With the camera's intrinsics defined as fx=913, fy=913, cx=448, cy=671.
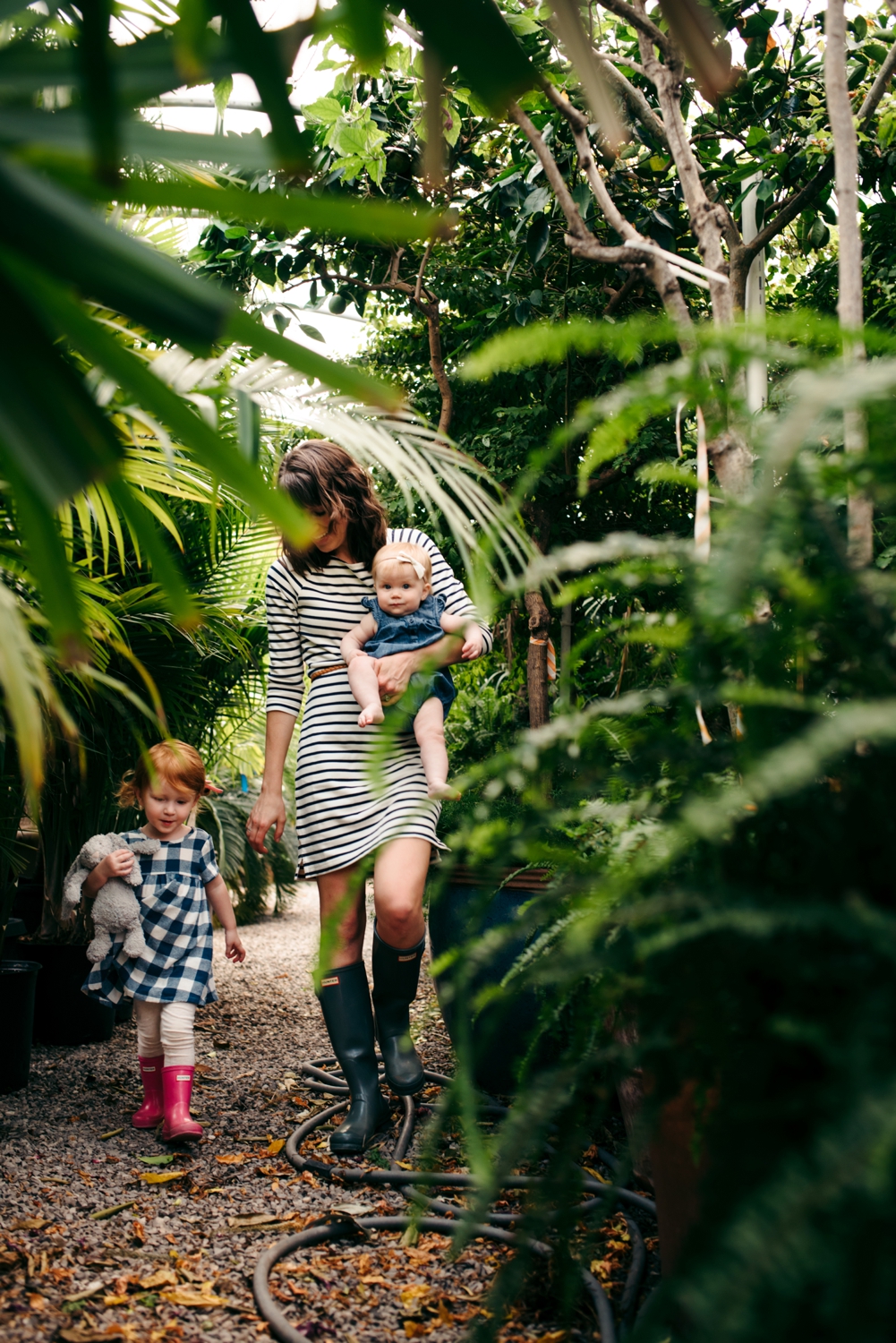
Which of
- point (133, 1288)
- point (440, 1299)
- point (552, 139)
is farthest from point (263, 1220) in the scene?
point (552, 139)

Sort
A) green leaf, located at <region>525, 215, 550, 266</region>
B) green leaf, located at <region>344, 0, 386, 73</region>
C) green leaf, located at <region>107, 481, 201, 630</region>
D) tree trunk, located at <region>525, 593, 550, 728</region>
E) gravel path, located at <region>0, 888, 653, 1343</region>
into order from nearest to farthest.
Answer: green leaf, located at <region>344, 0, 386, 73</region>
green leaf, located at <region>107, 481, 201, 630</region>
gravel path, located at <region>0, 888, 653, 1343</region>
green leaf, located at <region>525, 215, 550, 266</region>
tree trunk, located at <region>525, 593, 550, 728</region>

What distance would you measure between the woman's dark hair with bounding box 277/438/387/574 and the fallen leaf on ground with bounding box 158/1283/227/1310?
1336 mm

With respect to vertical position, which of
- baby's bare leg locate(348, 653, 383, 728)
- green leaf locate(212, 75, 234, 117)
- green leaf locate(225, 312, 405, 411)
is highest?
green leaf locate(212, 75, 234, 117)

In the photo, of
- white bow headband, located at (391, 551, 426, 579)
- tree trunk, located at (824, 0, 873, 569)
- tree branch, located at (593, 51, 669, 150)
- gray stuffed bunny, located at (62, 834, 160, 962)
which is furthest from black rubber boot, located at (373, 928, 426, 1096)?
tree branch, located at (593, 51, 669, 150)

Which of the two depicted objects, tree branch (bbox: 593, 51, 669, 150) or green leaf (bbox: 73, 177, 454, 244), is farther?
tree branch (bbox: 593, 51, 669, 150)

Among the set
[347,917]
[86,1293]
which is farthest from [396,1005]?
[86,1293]

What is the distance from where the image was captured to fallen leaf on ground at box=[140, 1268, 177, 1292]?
51.0 inches

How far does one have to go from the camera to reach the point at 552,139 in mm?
2625

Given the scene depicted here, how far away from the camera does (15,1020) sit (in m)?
2.18

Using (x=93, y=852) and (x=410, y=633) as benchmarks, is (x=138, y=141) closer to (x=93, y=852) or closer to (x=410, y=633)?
(x=410, y=633)

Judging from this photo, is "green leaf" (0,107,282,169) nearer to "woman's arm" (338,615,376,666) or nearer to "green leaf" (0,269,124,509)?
"green leaf" (0,269,124,509)

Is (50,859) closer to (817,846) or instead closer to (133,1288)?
(133,1288)

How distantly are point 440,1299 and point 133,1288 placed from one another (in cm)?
43

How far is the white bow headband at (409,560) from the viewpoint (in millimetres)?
2084
